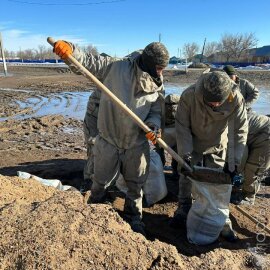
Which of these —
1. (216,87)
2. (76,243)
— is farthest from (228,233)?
(76,243)

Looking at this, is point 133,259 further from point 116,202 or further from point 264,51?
point 264,51

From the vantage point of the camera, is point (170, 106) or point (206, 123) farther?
point (170, 106)

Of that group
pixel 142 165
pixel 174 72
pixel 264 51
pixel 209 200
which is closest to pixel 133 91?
pixel 142 165

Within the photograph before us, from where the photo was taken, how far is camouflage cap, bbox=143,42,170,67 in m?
3.46

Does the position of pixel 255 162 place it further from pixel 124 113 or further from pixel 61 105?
pixel 61 105

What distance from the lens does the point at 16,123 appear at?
393 inches

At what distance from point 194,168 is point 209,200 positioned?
0.37 metres

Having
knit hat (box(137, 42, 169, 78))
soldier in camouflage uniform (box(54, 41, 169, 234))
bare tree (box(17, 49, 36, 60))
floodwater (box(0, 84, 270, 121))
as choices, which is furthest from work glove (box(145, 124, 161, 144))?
bare tree (box(17, 49, 36, 60))

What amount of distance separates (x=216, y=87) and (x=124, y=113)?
880mm

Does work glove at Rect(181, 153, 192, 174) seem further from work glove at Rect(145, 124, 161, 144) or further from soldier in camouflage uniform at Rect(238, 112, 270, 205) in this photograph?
soldier in camouflage uniform at Rect(238, 112, 270, 205)

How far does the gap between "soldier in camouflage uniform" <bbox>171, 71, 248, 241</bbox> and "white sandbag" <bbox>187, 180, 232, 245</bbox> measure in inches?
8.4

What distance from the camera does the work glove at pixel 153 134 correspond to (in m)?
3.64

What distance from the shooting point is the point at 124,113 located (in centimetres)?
368

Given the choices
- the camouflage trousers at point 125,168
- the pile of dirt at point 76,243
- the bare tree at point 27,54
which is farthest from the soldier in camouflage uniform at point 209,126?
the bare tree at point 27,54
